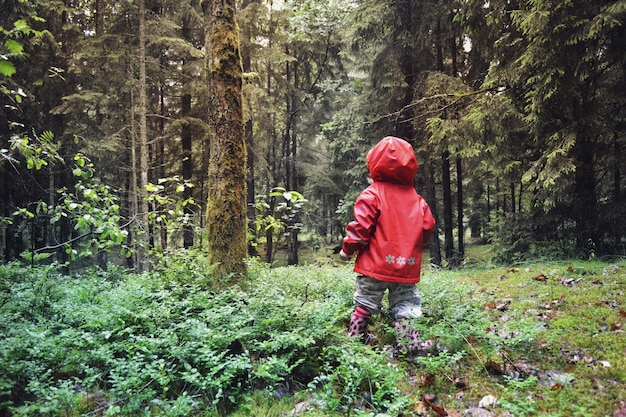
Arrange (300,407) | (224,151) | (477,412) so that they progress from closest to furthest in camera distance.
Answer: (477,412) < (300,407) < (224,151)

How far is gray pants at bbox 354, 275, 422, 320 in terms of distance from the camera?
3.83 metres

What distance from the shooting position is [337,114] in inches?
569

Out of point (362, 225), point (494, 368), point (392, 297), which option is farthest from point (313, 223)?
point (494, 368)

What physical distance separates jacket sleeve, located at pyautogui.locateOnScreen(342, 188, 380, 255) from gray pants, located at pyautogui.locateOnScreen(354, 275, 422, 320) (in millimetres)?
372

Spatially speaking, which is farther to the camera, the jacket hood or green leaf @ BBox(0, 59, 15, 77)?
the jacket hood

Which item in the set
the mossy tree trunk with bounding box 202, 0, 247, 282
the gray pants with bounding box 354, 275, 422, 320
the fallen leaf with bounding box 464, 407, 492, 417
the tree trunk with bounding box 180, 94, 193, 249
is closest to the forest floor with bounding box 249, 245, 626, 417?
the fallen leaf with bounding box 464, 407, 492, 417

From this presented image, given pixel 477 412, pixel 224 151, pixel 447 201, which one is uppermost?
pixel 224 151

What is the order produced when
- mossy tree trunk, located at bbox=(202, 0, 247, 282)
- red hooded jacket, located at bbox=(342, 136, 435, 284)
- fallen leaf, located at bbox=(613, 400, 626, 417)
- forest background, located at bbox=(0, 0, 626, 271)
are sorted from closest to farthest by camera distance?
fallen leaf, located at bbox=(613, 400, 626, 417) → red hooded jacket, located at bbox=(342, 136, 435, 284) → mossy tree trunk, located at bbox=(202, 0, 247, 282) → forest background, located at bbox=(0, 0, 626, 271)

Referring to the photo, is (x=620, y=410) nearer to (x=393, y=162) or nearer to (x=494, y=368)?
(x=494, y=368)

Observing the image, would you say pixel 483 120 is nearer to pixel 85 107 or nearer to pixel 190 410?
pixel 190 410

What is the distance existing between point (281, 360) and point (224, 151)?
265 centimetres

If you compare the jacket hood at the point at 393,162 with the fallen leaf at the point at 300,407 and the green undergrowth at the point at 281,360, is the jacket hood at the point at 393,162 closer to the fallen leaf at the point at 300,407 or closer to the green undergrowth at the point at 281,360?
the green undergrowth at the point at 281,360

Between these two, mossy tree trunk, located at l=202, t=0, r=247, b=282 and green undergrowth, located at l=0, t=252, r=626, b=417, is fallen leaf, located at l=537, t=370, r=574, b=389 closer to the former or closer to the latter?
green undergrowth, located at l=0, t=252, r=626, b=417

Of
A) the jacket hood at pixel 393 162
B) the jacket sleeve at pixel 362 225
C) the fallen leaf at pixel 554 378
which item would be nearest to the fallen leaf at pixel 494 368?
the fallen leaf at pixel 554 378
